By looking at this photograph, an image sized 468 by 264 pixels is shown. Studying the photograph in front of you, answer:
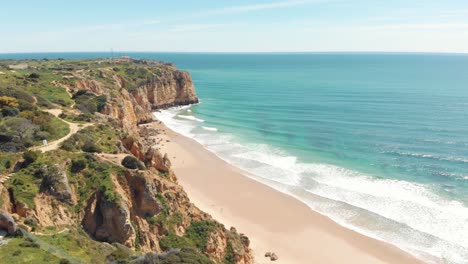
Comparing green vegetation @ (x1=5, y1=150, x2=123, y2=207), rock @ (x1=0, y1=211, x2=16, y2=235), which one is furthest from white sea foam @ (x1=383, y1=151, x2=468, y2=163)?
rock @ (x1=0, y1=211, x2=16, y2=235)

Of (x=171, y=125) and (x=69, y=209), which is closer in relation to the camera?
(x=69, y=209)

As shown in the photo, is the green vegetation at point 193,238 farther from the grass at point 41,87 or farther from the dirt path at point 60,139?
the grass at point 41,87

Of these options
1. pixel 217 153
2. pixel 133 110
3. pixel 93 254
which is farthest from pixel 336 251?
pixel 133 110

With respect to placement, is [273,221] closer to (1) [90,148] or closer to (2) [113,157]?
(2) [113,157]

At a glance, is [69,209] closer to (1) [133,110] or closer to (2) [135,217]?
(2) [135,217]

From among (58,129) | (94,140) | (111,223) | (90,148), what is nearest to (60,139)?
(94,140)

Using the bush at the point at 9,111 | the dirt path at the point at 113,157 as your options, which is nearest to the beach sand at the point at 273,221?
the dirt path at the point at 113,157
